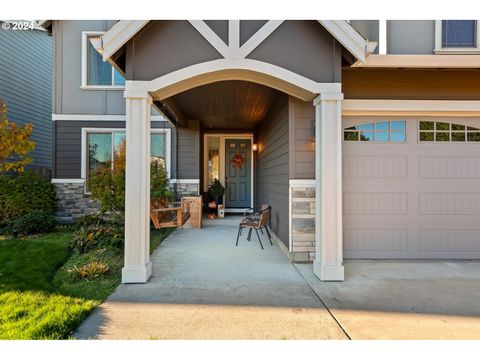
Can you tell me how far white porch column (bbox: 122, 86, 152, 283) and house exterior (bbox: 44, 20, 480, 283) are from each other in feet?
0.04

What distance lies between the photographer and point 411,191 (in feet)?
14.1

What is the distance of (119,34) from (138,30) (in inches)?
8.3

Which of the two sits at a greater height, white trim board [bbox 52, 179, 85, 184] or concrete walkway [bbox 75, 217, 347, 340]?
white trim board [bbox 52, 179, 85, 184]

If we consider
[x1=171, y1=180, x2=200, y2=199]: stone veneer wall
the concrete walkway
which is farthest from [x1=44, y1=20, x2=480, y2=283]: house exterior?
[x1=171, y1=180, x2=200, y2=199]: stone veneer wall

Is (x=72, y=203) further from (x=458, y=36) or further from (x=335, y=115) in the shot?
(x=458, y=36)

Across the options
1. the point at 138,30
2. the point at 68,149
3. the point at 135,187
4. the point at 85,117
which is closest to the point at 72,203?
the point at 68,149

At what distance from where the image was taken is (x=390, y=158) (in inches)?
169

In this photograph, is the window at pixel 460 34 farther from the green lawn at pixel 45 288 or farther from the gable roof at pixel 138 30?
the green lawn at pixel 45 288

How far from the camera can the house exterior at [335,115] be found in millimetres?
3375

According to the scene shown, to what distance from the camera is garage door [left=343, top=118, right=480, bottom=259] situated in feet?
14.0

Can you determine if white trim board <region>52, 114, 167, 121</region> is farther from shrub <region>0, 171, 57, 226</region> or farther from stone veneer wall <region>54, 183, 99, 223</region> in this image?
stone veneer wall <region>54, 183, 99, 223</region>

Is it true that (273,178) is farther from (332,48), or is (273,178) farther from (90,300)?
(90,300)

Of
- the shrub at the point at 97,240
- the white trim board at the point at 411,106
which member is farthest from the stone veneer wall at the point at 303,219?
the shrub at the point at 97,240
